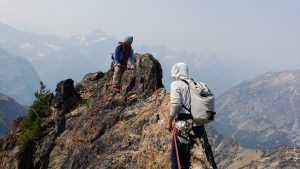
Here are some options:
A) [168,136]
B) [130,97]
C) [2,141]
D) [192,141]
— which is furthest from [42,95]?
[192,141]

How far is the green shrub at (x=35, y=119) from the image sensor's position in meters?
32.0

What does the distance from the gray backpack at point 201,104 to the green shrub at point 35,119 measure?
20137 millimetres

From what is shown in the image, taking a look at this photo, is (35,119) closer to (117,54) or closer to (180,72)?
(117,54)

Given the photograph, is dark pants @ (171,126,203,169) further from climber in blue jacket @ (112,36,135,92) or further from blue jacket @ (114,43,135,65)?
blue jacket @ (114,43,135,65)

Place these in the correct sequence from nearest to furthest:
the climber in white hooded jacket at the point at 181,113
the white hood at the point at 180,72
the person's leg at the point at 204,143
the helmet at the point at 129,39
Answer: the climber in white hooded jacket at the point at 181,113 → the white hood at the point at 180,72 → the person's leg at the point at 204,143 → the helmet at the point at 129,39

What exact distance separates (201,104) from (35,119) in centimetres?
2311

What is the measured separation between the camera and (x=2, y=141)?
37500mm

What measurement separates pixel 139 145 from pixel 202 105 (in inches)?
302

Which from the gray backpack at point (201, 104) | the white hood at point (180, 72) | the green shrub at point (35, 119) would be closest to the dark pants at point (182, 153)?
the gray backpack at point (201, 104)

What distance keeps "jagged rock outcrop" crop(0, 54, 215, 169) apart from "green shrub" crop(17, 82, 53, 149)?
608 mm

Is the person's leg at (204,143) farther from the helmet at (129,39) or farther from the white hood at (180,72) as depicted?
the helmet at (129,39)

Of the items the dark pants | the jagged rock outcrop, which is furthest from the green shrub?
the dark pants

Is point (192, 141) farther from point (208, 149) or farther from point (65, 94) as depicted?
point (65, 94)

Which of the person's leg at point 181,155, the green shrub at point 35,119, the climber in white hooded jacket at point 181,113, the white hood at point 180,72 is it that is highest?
the green shrub at point 35,119
